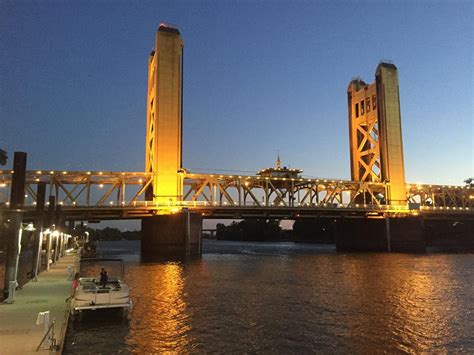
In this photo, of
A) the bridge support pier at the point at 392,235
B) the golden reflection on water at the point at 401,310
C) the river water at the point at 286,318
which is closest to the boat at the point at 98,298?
the river water at the point at 286,318

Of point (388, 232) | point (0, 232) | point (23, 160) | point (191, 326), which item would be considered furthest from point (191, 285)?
point (0, 232)

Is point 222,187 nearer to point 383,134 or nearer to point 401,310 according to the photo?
point 383,134

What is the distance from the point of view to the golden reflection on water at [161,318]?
18.4 meters

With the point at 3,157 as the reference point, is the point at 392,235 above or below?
below

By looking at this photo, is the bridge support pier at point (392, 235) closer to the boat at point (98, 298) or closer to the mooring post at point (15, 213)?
the boat at point (98, 298)

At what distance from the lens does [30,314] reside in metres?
19.1

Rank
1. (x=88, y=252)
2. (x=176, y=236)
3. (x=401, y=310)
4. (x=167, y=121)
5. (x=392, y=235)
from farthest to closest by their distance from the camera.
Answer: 1. (x=392, y=235)
2. (x=167, y=121)
3. (x=176, y=236)
4. (x=88, y=252)
5. (x=401, y=310)

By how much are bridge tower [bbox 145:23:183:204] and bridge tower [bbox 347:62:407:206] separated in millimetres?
50784

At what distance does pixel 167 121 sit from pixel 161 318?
6022cm

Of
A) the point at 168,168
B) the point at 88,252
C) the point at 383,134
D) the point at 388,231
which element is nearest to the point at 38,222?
the point at 88,252

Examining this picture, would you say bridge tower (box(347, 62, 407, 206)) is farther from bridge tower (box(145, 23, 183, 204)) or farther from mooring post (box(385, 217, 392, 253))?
bridge tower (box(145, 23, 183, 204))

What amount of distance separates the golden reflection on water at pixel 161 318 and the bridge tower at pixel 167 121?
136ft

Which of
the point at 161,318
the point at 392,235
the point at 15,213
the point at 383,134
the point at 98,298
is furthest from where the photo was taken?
the point at 383,134

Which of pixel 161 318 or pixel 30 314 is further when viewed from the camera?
pixel 161 318
